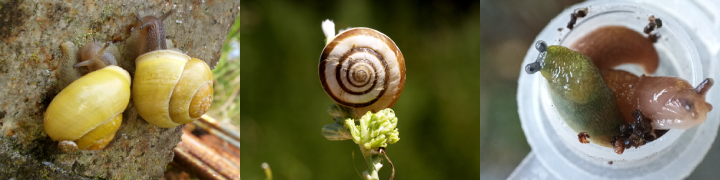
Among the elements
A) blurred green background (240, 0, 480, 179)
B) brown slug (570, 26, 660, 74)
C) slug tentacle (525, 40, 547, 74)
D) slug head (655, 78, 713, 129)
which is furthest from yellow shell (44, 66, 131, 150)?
slug head (655, 78, 713, 129)

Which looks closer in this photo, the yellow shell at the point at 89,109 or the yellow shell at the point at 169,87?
the yellow shell at the point at 89,109

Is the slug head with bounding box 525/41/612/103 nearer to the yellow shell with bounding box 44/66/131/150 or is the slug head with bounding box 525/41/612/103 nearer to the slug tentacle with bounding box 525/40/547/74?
the slug tentacle with bounding box 525/40/547/74

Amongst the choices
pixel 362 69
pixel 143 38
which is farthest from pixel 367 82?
pixel 143 38

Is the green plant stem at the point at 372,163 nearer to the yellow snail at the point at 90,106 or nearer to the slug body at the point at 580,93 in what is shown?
the slug body at the point at 580,93

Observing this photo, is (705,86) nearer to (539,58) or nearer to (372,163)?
(539,58)

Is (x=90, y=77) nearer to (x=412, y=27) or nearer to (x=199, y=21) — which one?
(x=199, y=21)

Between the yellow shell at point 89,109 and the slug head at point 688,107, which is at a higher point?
the slug head at point 688,107

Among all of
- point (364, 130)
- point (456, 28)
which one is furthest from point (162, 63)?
point (456, 28)

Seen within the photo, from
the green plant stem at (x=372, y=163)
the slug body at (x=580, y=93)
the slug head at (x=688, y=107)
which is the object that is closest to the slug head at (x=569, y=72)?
the slug body at (x=580, y=93)
